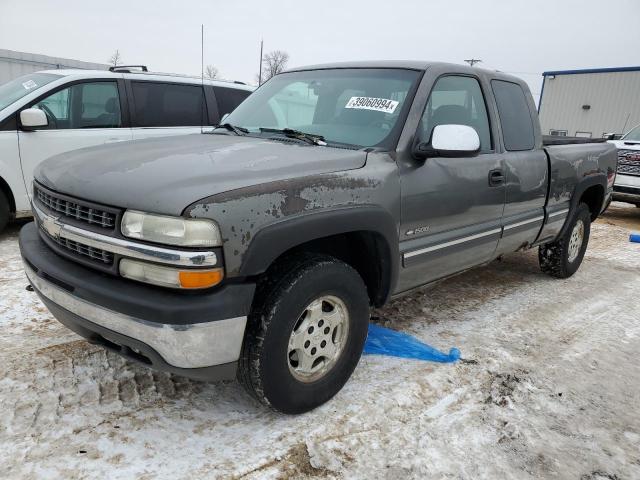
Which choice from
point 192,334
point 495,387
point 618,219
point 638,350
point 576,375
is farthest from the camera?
point 618,219

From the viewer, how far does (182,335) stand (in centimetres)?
198

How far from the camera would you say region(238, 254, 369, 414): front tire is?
7.30 feet

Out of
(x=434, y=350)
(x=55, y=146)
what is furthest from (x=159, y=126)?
(x=434, y=350)

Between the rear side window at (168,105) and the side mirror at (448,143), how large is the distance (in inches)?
163

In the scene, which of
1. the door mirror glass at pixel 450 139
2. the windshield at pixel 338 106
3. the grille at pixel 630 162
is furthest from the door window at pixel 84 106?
the grille at pixel 630 162

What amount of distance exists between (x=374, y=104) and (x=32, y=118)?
3.69m

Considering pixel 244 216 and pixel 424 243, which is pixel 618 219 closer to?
pixel 424 243

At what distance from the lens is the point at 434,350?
3.31m

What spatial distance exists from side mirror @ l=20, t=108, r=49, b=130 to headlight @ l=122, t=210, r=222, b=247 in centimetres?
376

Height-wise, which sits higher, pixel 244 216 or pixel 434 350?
pixel 244 216

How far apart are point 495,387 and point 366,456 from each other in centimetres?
104

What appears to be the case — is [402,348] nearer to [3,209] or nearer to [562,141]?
[562,141]

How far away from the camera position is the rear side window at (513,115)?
380 cm

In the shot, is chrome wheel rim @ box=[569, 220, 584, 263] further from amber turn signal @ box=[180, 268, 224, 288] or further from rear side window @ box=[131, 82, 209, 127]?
rear side window @ box=[131, 82, 209, 127]
